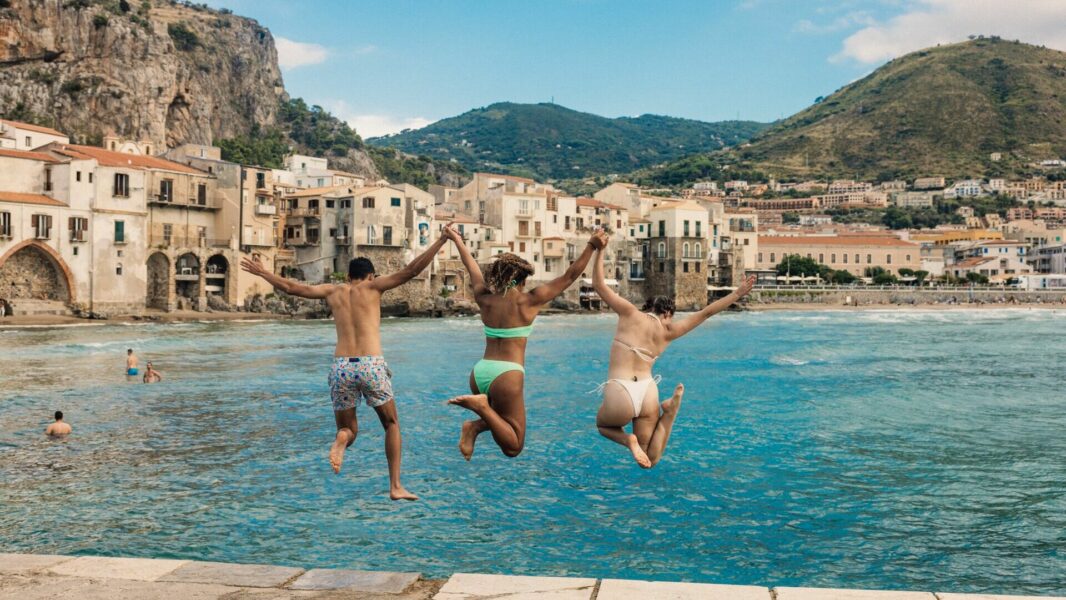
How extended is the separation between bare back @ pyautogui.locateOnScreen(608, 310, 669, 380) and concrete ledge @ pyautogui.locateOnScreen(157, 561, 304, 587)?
10.6 feet

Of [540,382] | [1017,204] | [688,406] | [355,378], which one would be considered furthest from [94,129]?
[1017,204]

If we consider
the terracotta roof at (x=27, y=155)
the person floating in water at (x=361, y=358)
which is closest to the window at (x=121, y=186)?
the terracotta roof at (x=27, y=155)

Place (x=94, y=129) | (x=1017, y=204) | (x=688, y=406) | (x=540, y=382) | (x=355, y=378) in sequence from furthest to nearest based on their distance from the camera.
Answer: (x=1017, y=204)
(x=94, y=129)
(x=540, y=382)
(x=688, y=406)
(x=355, y=378)

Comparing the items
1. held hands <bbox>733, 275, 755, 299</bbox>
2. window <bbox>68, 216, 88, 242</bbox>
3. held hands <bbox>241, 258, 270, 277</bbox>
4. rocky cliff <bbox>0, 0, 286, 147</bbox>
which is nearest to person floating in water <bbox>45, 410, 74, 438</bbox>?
held hands <bbox>241, 258, 270, 277</bbox>

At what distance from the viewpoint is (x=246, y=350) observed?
146 ft

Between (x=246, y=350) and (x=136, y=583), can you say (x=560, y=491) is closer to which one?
(x=136, y=583)

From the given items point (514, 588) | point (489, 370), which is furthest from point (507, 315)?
point (514, 588)

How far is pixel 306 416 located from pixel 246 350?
2141 centimetres

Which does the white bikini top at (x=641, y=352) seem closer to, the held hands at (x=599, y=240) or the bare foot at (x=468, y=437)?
the held hands at (x=599, y=240)

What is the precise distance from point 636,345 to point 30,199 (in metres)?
58.0

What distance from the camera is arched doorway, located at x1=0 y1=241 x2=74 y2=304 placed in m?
55.9

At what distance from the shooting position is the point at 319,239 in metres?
75.8

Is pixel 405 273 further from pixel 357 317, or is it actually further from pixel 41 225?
pixel 41 225

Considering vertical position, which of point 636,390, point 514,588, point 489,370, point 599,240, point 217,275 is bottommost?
point 514,588
